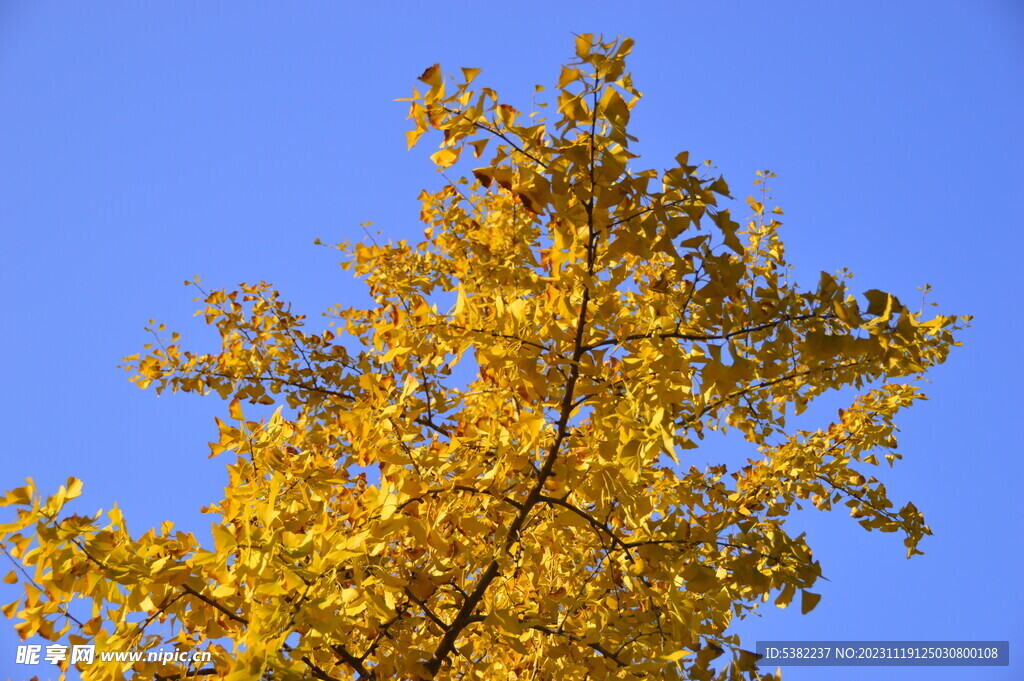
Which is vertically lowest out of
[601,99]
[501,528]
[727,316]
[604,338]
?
[501,528]

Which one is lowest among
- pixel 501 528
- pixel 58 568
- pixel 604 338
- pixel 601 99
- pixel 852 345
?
pixel 58 568

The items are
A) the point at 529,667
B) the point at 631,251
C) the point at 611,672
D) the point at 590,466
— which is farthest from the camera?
the point at 529,667

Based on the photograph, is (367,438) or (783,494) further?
(783,494)

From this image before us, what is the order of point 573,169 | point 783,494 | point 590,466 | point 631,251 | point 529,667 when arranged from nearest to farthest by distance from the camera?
point 573,169 < point 631,251 < point 590,466 < point 529,667 < point 783,494

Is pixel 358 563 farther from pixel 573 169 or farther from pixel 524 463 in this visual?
pixel 573 169

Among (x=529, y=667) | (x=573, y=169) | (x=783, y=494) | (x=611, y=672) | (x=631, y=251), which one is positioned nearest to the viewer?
(x=573, y=169)

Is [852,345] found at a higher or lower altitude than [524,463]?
higher

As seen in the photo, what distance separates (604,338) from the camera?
204 centimetres

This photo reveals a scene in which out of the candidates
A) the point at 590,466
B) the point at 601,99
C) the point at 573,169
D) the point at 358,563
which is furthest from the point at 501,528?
the point at 601,99

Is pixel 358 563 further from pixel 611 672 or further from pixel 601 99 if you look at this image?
pixel 601 99

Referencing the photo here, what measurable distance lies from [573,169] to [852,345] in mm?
740

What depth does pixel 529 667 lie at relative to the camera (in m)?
2.36

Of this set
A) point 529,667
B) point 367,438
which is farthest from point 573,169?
point 529,667

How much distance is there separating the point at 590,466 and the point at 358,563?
0.66 metres
